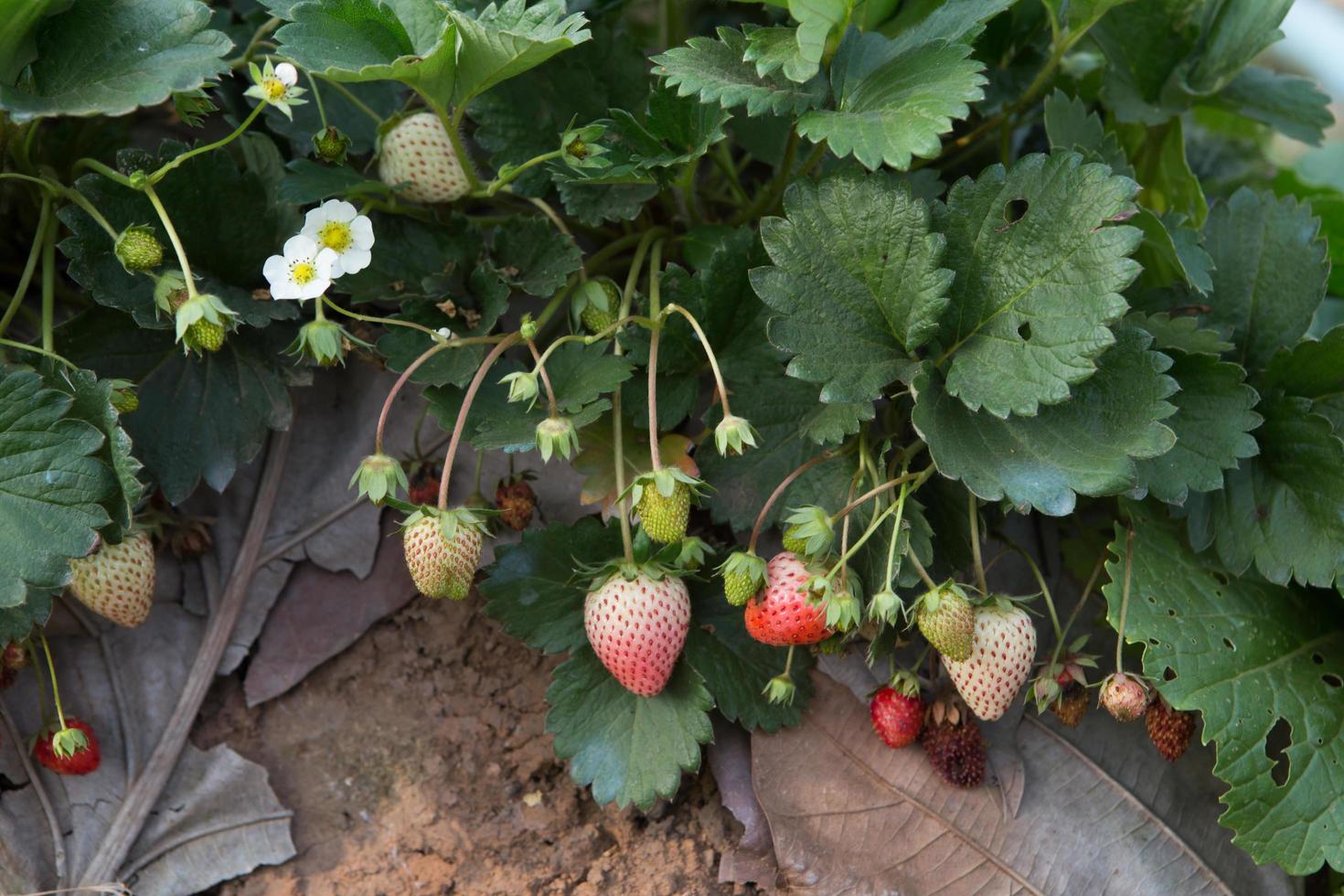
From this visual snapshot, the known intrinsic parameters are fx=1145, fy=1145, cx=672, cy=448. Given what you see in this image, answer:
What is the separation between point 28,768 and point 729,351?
1028mm

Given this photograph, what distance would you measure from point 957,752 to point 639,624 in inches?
17.7

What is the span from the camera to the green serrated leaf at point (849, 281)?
1286 mm

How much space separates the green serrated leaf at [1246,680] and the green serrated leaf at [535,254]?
2.52 feet

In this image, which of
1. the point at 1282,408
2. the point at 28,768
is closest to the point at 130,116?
the point at 28,768

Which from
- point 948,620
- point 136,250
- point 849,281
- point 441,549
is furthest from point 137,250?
point 948,620

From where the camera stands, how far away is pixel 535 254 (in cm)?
151

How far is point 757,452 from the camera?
4.68ft

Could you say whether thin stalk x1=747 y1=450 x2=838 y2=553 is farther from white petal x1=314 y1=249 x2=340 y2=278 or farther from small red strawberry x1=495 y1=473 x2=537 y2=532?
white petal x1=314 y1=249 x2=340 y2=278

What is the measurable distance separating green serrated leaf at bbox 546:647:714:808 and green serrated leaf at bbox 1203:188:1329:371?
849 mm

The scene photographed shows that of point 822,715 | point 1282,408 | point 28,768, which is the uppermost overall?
point 1282,408

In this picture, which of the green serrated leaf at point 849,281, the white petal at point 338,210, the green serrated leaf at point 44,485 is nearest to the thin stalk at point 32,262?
the green serrated leaf at point 44,485

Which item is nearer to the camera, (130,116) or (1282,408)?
(1282,408)

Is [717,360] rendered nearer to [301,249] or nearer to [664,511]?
[664,511]

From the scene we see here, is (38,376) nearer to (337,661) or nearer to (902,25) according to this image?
(337,661)
